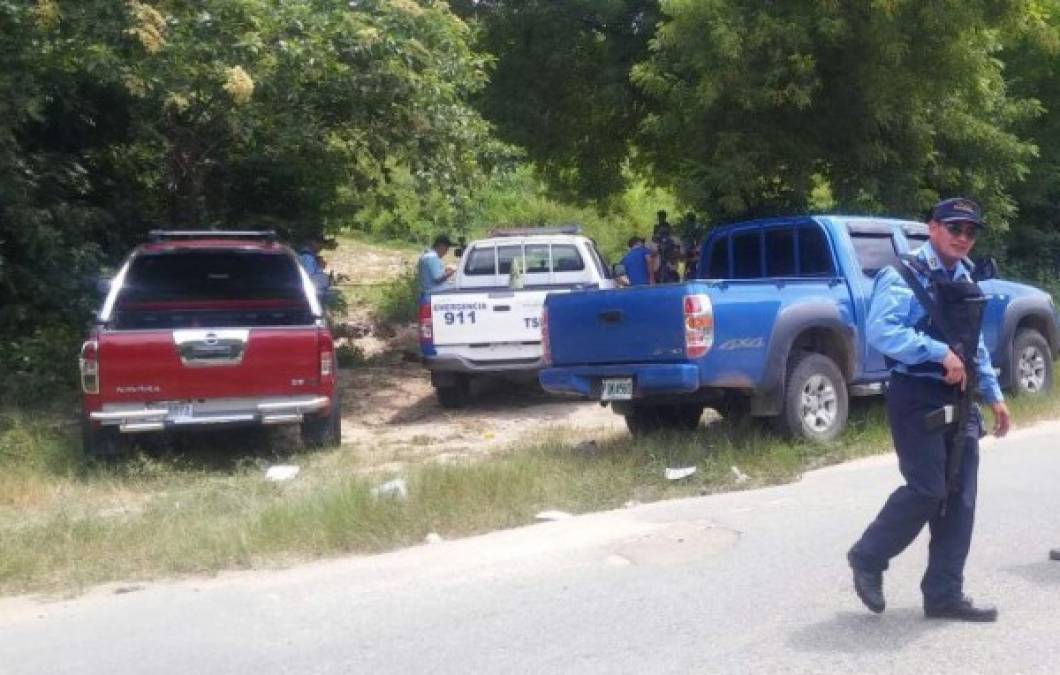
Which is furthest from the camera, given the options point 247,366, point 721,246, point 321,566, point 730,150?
point 730,150

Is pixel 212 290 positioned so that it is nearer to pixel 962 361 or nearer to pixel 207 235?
pixel 207 235

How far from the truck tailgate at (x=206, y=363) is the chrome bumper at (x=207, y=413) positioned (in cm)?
6

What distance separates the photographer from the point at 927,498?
17.0 ft

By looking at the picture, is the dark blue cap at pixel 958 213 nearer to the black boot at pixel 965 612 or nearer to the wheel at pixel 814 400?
the black boot at pixel 965 612

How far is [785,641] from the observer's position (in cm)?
539

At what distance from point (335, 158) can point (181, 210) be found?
7.22 feet

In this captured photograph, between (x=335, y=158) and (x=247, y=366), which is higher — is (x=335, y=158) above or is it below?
above

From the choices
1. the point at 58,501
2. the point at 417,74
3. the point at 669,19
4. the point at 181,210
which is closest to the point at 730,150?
the point at 669,19

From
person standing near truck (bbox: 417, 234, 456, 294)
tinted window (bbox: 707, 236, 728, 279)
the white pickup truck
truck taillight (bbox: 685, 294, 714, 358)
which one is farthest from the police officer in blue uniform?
person standing near truck (bbox: 417, 234, 456, 294)

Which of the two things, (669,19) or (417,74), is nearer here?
(417,74)

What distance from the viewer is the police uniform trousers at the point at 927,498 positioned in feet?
17.0

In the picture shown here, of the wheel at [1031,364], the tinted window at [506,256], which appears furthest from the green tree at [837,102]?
the wheel at [1031,364]

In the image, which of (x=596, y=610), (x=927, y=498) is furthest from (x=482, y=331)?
(x=927, y=498)

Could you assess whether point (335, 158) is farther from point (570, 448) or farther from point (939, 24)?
point (939, 24)
